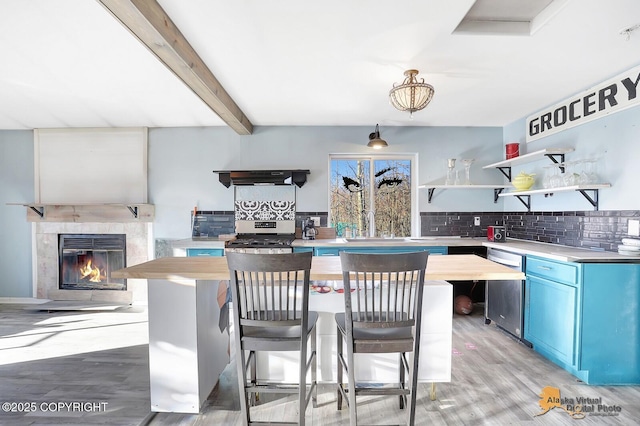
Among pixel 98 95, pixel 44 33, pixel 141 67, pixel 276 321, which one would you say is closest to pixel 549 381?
pixel 276 321

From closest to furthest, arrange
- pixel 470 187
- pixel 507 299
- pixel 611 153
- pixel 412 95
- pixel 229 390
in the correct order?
pixel 229 390 → pixel 412 95 → pixel 611 153 → pixel 507 299 → pixel 470 187

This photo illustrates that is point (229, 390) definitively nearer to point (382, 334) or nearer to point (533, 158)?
point (382, 334)

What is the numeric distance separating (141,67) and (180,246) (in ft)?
6.76

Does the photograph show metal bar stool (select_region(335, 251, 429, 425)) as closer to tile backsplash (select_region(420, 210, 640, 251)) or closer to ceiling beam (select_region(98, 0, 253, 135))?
ceiling beam (select_region(98, 0, 253, 135))

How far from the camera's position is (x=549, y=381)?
2.35m

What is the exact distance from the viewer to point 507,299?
3105 mm

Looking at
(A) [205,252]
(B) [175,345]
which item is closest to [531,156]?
(B) [175,345]

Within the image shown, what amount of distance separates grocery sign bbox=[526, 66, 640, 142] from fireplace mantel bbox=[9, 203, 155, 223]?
509cm

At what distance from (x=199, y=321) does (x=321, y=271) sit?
2.80 feet

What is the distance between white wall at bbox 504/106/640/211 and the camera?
2539 millimetres

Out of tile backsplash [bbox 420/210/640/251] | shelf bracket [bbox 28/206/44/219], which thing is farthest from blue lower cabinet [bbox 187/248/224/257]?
tile backsplash [bbox 420/210/640/251]

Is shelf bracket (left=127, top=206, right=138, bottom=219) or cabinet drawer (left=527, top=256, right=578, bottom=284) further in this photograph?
shelf bracket (left=127, top=206, right=138, bottom=219)

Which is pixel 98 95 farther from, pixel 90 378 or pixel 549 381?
pixel 549 381

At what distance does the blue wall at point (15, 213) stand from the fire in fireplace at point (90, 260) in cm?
53
